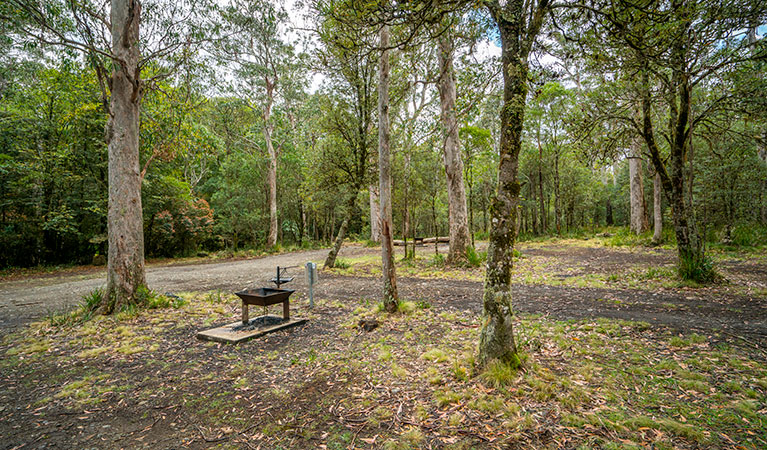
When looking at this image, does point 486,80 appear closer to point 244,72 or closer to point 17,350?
point 17,350

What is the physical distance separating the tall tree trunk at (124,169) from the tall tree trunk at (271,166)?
14622 millimetres

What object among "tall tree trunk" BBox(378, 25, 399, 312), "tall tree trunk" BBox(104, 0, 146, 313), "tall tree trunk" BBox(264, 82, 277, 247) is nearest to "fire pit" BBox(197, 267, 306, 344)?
"tall tree trunk" BBox(378, 25, 399, 312)

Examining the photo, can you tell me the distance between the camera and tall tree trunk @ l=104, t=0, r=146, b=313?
251 inches

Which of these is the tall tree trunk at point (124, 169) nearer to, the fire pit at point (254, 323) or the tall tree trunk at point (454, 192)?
the fire pit at point (254, 323)

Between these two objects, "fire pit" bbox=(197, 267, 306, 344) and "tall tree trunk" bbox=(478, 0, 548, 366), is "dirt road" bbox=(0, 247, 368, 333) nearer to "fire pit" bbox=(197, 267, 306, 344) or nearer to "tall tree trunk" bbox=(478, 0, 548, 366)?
"fire pit" bbox=(197, 267, 306, 344)

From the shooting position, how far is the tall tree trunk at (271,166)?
69.7ft

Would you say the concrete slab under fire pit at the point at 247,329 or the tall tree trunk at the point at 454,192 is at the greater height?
the tall tree trunk at the point at 454,192

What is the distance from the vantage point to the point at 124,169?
6.53 meters

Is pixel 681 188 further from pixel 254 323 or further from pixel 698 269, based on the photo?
pixel 254 323

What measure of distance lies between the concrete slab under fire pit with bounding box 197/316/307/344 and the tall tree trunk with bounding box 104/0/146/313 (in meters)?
2.57

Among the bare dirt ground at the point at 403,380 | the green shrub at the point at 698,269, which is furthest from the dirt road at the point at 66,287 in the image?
the green shrub at the point at 698,269

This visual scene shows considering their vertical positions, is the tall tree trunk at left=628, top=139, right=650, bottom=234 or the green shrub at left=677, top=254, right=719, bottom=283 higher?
the tall tree trunk at left=628, top=139, right=650, bottom=234

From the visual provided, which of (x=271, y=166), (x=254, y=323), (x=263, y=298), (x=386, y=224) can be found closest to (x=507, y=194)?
(x=386, y=224)

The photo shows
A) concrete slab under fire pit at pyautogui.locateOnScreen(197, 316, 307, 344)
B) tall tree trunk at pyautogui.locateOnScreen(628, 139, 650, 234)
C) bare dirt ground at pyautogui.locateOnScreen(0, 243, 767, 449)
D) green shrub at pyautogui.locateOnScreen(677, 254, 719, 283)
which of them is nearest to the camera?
bare dirt ground at pyautogui.locateOnScreen(0, 243, 767, 449)
